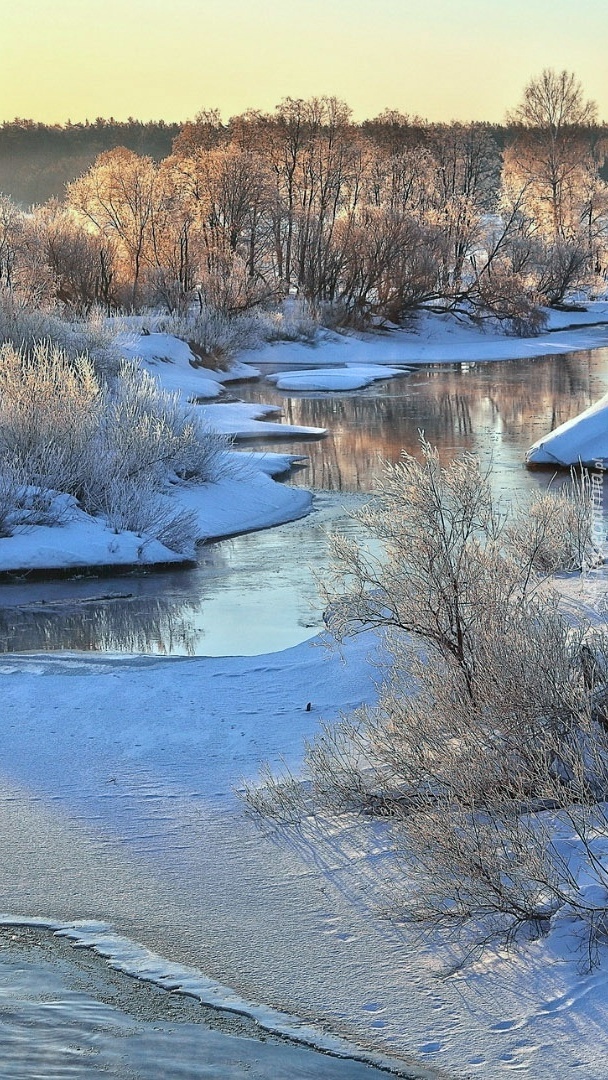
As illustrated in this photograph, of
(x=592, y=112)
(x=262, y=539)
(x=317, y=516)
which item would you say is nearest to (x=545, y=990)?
(x=262, y=539)

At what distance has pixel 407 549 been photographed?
7.04m

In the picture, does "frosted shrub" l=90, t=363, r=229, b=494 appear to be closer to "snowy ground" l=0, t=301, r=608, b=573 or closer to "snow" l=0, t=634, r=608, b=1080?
"snowy ground" l=0, t=301, r=608, b=573

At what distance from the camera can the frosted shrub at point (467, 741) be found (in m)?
4.54

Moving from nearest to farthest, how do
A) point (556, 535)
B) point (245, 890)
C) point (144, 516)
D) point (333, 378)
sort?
1. point (245, 890)
2. point (556, 535)
3. point (144, 516)
4. point (333, 378)

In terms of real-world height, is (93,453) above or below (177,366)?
above

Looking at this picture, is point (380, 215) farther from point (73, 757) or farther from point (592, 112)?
point (73, 757)

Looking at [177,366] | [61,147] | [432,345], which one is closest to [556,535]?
[177,366]

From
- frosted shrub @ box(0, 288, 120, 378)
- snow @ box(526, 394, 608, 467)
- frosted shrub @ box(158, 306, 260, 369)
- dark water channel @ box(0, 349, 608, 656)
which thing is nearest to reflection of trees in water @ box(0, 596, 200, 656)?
dark water channel @ box(0, 349, 608, 656)

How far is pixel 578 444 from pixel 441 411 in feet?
23.0

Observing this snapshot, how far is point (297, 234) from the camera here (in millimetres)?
47594

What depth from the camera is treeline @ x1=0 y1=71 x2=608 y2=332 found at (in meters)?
40.8

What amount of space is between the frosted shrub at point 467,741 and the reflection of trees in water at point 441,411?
9.64 m

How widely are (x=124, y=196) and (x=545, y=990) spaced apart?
44.0 meters

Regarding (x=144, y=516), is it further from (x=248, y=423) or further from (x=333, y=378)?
(x=333, y=378)
